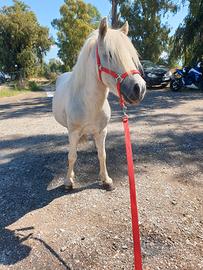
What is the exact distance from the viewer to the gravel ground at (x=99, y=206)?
247 cm

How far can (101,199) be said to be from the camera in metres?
3.41

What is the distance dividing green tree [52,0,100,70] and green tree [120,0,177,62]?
6.68 m

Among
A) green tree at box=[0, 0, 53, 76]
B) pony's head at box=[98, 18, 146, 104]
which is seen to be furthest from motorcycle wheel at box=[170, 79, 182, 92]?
green tree at box=[0, 0, 53, 76]

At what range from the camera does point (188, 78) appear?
12750 mm

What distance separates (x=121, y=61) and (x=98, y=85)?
2.01 ft

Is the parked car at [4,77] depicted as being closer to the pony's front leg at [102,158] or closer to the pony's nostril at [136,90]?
the pony's front leg at [102,158]

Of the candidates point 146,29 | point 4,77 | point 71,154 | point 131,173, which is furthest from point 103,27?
Answer: point 146,29

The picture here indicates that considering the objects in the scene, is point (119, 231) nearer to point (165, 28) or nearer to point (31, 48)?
point (31, 48)

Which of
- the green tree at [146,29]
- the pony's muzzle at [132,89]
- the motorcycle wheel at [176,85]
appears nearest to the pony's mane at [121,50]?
the pony's muzzle at [132,89]

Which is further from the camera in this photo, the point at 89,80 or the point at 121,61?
the point at 89,80

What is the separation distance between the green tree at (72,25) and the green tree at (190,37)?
20802 millimetres

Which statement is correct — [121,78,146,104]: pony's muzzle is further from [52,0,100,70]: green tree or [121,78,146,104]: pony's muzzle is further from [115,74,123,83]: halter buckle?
[52,0,100,70]: green tree

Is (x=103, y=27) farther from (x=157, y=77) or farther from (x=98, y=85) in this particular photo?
(x=157, y=77)

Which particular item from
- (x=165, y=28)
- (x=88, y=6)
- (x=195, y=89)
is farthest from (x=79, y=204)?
(x=88, y=6)
